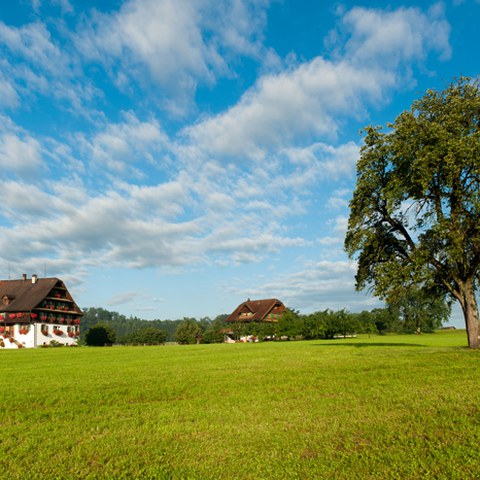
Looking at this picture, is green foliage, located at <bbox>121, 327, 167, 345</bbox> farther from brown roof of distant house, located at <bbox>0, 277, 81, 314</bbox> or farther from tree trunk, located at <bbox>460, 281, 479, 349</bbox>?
tree trunk, located at <bbox>460, 281, 479, 349</bbox>

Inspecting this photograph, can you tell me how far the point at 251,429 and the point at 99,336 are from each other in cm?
7420

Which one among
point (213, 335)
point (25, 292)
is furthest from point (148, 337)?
point (25, 292)

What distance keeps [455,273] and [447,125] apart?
30.1 ft

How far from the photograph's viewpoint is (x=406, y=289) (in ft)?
83.9

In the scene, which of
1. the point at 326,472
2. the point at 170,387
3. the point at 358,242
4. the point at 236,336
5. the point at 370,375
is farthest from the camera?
the point at 236,336

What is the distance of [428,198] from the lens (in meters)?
25.7

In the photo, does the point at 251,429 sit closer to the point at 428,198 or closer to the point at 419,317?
the point at 428,198

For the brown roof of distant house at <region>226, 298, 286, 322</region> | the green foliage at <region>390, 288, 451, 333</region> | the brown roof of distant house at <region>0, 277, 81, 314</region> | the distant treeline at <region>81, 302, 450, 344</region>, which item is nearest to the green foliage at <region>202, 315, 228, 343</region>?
the distant treeline at <region>81, 302, 450, 344</region>

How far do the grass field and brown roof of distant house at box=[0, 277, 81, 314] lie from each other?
63.9 metres

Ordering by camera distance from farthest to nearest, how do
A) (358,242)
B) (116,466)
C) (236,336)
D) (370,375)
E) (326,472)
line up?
(236,336) < (358,242) < (370,375) < (116,466) < (326,472)

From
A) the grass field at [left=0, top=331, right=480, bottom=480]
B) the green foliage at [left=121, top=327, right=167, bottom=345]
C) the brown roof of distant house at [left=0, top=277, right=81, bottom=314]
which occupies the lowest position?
the green foliage at [left=121, top=327, right=167, bottom=345]

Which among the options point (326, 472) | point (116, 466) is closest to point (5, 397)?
point (116, 466)

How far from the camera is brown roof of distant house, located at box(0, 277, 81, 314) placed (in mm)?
69125

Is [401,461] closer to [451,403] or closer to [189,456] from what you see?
[189,456]
